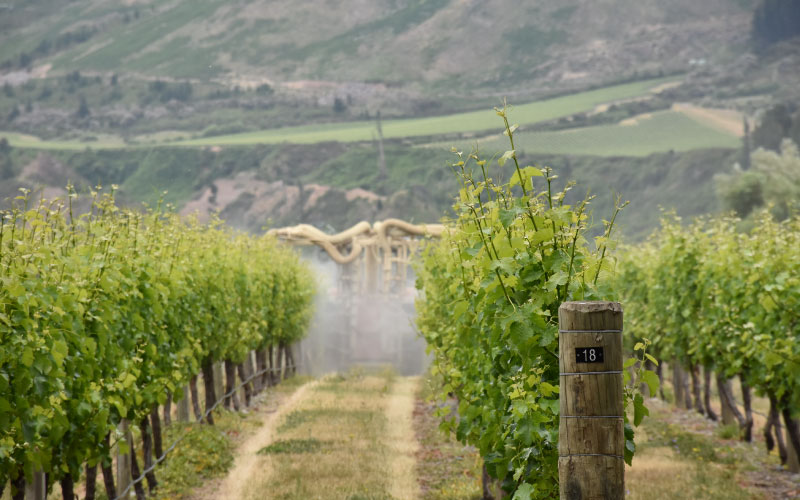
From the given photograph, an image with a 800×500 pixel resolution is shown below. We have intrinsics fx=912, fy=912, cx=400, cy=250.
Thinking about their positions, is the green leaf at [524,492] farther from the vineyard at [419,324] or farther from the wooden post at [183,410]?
the wooden post at [183,410]

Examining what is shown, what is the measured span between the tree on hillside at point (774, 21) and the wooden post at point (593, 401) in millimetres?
129300

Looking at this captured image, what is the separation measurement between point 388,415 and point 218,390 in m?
3.30

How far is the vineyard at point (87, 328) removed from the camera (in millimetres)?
6090

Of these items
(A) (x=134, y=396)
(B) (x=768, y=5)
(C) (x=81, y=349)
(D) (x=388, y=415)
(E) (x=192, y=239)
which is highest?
(B) (x=768, y=5)

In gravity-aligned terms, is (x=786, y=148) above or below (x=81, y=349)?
above

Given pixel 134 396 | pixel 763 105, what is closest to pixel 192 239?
pixel 134 396

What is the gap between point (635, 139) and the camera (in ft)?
349

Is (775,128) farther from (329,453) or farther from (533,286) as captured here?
(533,286)

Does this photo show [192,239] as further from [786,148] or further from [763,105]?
[763,105]

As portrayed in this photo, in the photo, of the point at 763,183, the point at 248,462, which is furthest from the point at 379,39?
the point at 248,462

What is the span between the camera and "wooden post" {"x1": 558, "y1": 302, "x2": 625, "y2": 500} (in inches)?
152

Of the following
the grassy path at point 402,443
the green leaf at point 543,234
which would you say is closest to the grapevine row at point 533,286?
the green leaf at point 543,234

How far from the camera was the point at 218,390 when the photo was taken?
1734 cm

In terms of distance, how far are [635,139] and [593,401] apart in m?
107
